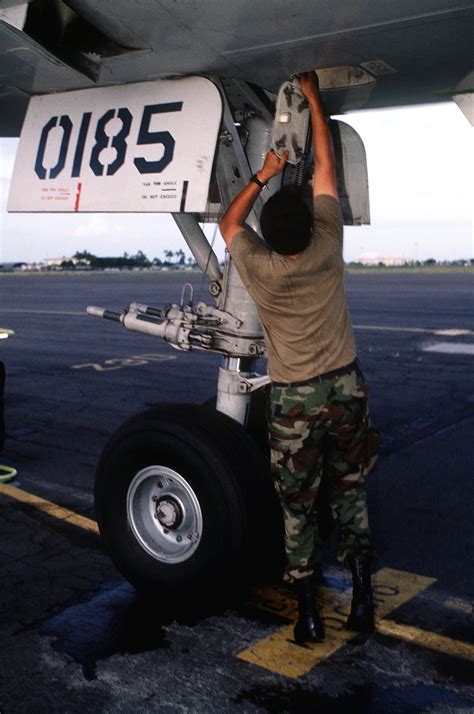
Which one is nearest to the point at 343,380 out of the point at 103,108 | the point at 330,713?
the point at 330,713

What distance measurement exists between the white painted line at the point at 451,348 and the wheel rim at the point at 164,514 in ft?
32.8

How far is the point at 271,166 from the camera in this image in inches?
146

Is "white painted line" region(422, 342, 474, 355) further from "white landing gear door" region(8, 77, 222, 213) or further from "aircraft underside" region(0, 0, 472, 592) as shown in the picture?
"white landing gear door" region(8, 77, 222, 213)

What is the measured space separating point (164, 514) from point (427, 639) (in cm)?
138

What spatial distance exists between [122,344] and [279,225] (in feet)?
39.4

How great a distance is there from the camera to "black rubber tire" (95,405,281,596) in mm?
3576

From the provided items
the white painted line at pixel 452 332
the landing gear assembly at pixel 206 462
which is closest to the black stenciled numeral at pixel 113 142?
the landing gear assembly at pixel 206 462

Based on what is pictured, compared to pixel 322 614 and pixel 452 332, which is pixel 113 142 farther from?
pixel 452 332

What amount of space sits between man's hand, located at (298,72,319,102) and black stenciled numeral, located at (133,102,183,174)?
0.61 metres

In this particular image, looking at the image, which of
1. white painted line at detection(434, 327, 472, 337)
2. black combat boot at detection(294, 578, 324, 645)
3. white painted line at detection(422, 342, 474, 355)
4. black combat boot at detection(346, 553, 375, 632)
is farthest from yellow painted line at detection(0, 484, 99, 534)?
white painted line at detection(434, 327, 472, 337)

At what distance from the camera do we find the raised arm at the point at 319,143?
354 centimetres

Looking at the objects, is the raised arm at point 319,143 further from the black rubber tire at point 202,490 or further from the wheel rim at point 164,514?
the wheel rim at point 164,514

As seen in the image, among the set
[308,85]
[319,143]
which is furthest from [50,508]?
[308,85]

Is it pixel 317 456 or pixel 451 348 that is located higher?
pixel 451 348
